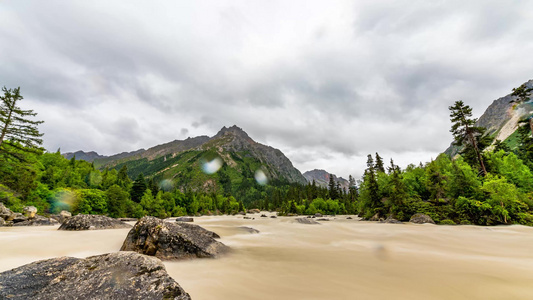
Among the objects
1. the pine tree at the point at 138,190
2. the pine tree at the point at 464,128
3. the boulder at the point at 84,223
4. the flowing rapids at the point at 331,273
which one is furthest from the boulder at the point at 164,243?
the pine tree at the point at 138,190

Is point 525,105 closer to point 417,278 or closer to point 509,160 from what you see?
point 509,160

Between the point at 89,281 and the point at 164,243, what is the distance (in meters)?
3.57

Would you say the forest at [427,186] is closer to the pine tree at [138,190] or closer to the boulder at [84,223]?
the pine tree at [138,190]

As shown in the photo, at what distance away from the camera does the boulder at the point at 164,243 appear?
6754 mm

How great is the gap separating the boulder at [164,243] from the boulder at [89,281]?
291cm

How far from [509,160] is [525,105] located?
33.4 ft

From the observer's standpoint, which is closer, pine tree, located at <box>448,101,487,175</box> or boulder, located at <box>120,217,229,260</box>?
boulder, located at <box>120,217,229,260</box>

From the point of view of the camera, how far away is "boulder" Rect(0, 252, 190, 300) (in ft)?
10.3

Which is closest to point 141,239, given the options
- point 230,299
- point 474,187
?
point 230,299

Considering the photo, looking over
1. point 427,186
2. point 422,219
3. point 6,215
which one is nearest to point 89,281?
point 6,215

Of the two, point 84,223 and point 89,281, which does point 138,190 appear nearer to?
point 84,223

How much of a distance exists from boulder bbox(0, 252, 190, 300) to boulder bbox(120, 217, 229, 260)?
115 inches

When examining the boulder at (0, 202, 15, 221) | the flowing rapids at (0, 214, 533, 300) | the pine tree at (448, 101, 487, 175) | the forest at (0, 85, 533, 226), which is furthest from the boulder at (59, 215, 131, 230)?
the pine tree at (448, 101, 487, 175)

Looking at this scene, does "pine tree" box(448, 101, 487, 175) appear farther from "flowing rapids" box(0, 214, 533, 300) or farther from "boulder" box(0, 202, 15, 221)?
"boulder" box(0, 202, 15, 221)
